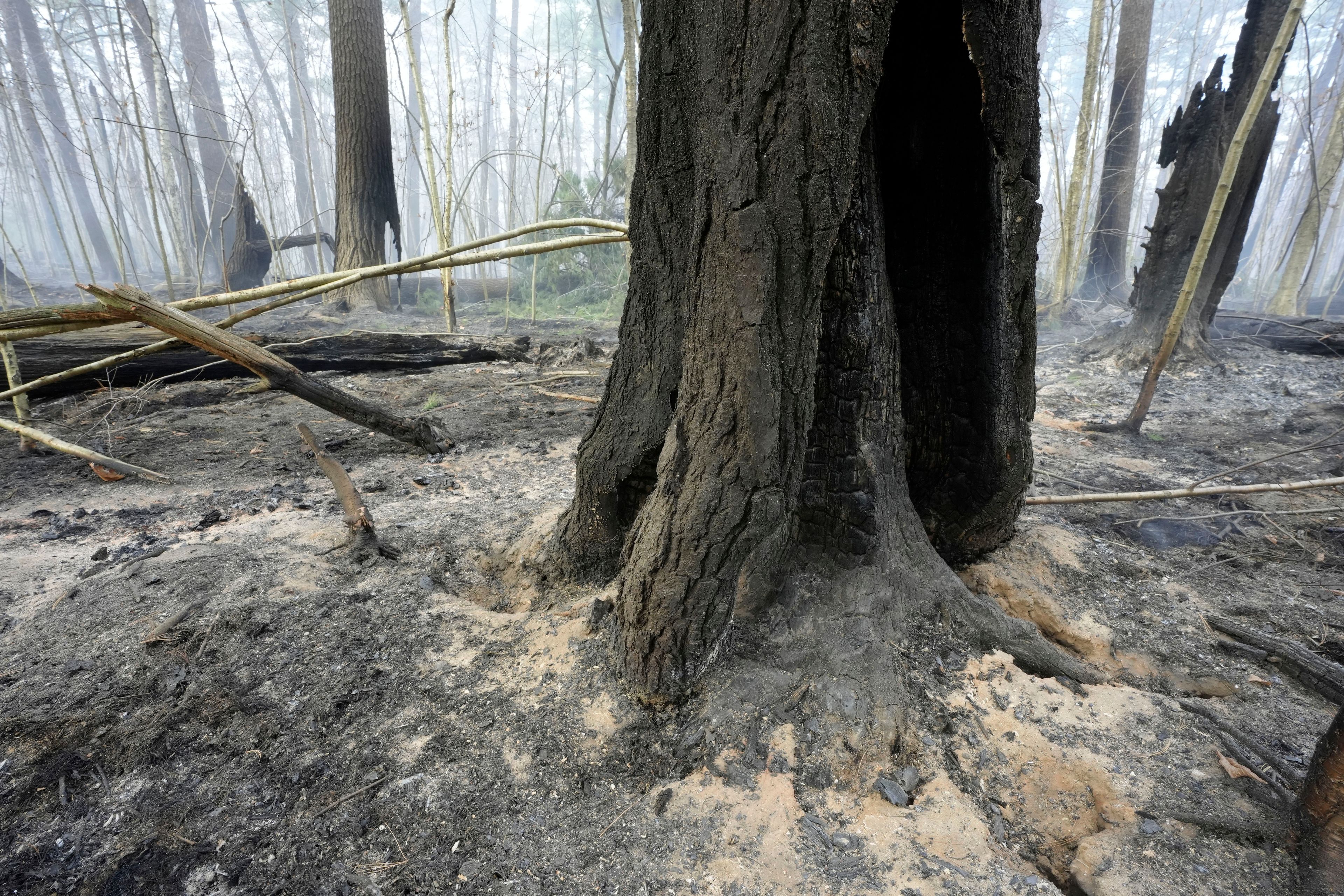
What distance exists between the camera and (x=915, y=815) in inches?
49.1

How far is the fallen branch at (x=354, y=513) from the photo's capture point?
7.59 feet

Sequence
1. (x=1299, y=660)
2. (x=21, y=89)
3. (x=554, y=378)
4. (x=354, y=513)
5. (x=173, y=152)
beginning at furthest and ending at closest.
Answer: (x=173, y=152), (x=21, y=89), (x=554, y=378), (x=354, y=513), (x=1299, y=660)

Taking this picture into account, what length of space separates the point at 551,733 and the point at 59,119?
3130 centimetres

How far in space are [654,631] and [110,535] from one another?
2708 mm

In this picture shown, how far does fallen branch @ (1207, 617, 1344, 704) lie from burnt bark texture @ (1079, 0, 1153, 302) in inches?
275

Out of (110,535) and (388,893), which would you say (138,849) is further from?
(110,535)

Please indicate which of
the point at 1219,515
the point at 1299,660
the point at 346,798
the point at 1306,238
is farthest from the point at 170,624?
the point at 1306,238

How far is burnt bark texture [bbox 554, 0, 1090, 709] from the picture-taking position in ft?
4.21

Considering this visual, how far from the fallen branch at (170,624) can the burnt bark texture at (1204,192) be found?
6.73m

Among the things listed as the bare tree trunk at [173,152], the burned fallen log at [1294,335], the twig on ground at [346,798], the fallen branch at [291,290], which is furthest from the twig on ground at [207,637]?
the burned fallen log at [1294,335]

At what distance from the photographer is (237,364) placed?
383 centimetres

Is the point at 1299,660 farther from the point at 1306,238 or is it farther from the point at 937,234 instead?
the point at 1306,238

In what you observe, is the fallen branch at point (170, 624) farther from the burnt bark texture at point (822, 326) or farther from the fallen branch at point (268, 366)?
the burnt bark texture at point (822, 326)

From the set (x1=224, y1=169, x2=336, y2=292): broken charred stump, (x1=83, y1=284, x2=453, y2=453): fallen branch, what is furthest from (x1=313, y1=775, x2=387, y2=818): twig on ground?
(x1=224, y1=169, x2=336, y2=292): broken charred stump
